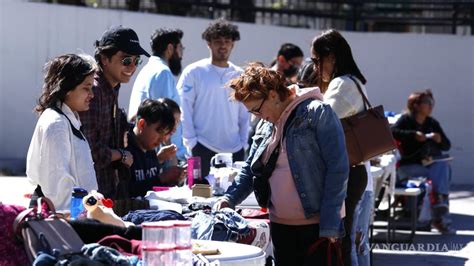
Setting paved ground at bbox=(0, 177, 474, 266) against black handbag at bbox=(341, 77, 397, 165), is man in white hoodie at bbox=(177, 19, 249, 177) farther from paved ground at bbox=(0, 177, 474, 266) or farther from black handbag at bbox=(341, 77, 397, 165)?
black handbag at bbox=(341, 77, 397, 165)

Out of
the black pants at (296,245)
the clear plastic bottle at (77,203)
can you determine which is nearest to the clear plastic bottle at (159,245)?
the clear plastic bottle at (77,203)

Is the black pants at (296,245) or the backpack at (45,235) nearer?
the backpack at (45,235)

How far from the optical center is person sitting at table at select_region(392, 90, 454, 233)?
41.7 ft

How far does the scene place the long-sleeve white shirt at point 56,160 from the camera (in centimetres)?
595

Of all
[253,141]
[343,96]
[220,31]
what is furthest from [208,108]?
[253,141]

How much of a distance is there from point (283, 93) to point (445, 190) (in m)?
6.99

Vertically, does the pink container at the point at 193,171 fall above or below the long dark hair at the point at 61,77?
below

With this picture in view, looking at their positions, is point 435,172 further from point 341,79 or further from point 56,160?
point 56,160

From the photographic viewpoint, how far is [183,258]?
455 centimetres

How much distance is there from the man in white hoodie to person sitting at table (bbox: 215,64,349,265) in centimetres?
382

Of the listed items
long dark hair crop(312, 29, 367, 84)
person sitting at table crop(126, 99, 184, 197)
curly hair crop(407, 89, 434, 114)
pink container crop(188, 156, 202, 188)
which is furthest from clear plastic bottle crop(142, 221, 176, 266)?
curly hair crop(407, 89, 434, 114)

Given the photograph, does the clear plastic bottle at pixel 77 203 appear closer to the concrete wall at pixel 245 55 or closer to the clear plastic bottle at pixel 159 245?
the clear plastic bottle at pixel 159 245

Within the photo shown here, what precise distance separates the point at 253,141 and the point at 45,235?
2175mm

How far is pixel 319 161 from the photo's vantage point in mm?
6035
